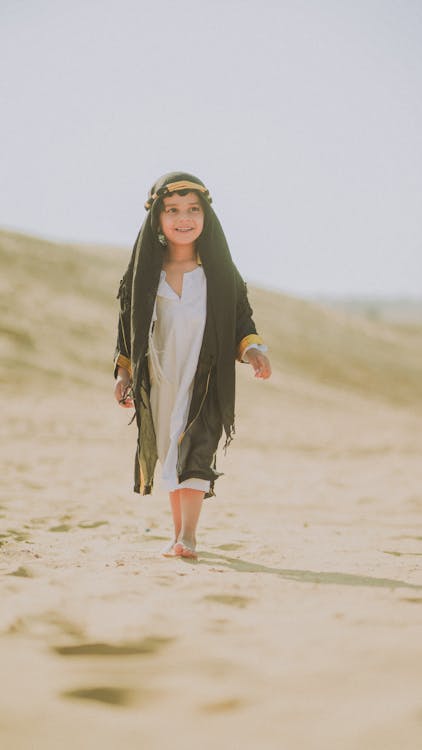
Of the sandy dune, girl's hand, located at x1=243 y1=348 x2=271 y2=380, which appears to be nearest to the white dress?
girl's hand, located at x1=243 y1=348 x2=271 y2=380

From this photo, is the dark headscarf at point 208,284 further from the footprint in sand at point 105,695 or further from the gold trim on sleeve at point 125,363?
the footprint in sand at point 105,695

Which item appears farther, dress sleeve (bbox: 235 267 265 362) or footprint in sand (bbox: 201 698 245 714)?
dress sleeve (bbox: 235 267 265 362)

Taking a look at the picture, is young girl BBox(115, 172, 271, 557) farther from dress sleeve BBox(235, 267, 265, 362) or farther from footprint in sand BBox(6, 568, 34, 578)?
footprint in sand BBox(6, 568, 34, 578)

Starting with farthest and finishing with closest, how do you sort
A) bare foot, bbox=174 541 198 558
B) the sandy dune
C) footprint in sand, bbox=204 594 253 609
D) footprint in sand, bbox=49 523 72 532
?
footprint in sand, bbox=49 523 72 532 → bare foot, bbox=174 541 198 558 → footprint in sand, bbox=204 594 253 609 → the sandy dune

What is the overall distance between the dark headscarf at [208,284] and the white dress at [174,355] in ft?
0.27

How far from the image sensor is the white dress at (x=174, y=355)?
4.07m

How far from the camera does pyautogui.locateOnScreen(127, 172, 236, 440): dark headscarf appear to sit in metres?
4.02

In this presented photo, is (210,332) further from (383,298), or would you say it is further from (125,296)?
(383,298)

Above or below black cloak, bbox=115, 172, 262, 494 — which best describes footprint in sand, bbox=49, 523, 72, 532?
below

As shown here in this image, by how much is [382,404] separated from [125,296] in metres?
20.0

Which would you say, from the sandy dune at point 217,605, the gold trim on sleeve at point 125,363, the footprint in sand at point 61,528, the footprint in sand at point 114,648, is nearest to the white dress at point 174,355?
the gold trim on sleeve at point 125,363

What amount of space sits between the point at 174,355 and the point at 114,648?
2.06 metres

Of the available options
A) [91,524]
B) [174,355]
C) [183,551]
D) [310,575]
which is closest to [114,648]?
[310,575]

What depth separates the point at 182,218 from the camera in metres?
4.07
